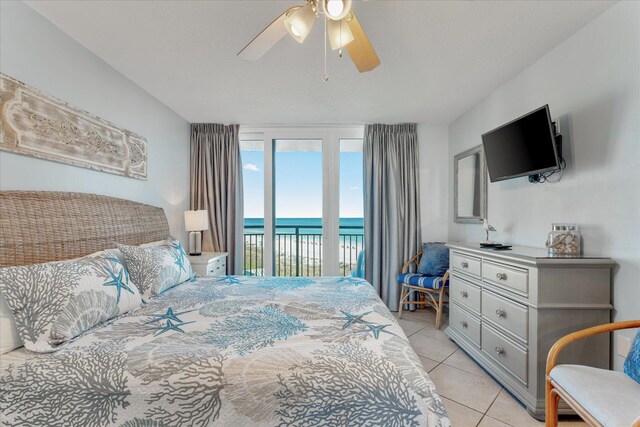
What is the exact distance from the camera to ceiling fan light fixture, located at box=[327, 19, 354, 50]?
156 centimetres

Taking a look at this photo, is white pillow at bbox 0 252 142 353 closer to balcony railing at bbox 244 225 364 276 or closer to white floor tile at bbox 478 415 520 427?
white floor tile at bbox 478 415 520 427

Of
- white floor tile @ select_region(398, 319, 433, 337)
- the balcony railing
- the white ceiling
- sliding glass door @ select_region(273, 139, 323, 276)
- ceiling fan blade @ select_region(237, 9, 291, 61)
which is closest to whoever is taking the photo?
ceiling fan blade @ select_region(237, 9, 291, 61)

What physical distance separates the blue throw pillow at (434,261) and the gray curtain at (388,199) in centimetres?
29

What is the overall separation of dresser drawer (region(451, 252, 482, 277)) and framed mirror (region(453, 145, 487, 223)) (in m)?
0.67

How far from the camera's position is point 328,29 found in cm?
160

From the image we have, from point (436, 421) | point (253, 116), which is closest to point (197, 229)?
point (253, 116)

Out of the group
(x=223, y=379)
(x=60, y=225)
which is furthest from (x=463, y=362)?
(x=60, y=225)

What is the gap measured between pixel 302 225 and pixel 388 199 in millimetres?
1436

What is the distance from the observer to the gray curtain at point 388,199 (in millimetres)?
3959

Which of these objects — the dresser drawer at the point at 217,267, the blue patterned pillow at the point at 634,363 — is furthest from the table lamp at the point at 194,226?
the blue patterned pillow at the point at 634,363

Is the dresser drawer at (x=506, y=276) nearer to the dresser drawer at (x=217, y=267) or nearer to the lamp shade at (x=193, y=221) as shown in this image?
the dresser drawer at (x=217, y=267)

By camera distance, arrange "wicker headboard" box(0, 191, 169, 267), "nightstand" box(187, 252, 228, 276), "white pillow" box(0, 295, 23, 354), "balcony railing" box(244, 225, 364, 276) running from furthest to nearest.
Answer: "balcony railing" box(244, 225, 364, 276) → "nightstand" box(187, 252, 228, 276) → "wicker headboard" box(0, 191, 169, 267) → "white pillow" box(0, 295, 23, 354)

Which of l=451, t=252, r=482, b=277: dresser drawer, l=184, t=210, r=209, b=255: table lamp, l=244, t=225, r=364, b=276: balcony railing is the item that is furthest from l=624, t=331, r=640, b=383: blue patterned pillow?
l=184, t=210, r=209, b=255: table lamp

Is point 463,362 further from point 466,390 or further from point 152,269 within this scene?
point 152,269
